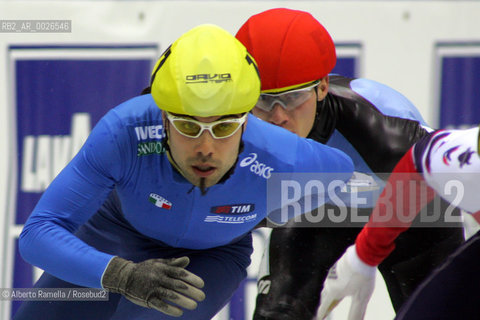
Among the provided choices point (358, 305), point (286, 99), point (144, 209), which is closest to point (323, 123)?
point (286, 99)

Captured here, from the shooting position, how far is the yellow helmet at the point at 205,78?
2.19 meters

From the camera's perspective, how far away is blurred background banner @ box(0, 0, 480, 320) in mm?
3930

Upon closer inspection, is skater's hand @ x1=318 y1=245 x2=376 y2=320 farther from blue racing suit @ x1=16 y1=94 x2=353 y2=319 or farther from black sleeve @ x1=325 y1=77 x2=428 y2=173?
black sleeve @ x1=325 y1=77 x2=428 y2=173

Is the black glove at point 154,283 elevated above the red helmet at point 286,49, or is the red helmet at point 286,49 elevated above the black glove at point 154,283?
the red helmet at point 286,49

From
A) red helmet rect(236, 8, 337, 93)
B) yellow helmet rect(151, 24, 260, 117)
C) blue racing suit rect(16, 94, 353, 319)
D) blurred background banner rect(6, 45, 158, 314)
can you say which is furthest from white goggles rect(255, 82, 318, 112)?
blurred background banner rect(6, 45, 158, 314)

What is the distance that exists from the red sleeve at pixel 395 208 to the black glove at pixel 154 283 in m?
A: 0.63

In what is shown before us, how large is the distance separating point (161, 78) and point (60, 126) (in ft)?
5.96

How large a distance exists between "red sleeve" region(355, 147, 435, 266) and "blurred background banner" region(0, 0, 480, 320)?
143 cm

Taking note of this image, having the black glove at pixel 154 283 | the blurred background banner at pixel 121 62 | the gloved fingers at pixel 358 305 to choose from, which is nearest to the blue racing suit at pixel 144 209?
the black glove at pixel 154 283

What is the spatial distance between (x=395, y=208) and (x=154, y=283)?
2.65 feet

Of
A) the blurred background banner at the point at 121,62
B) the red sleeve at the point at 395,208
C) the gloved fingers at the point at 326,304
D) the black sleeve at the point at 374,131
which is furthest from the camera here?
the blurred background banner at the point at 121,62

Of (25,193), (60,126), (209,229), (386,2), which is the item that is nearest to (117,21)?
(60,126)

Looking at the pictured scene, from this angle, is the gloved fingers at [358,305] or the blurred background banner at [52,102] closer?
the gloved fingers at [358,305]

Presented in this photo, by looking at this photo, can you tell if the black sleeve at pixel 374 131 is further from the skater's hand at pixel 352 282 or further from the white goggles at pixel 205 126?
the white goggles at pixel 205 126
